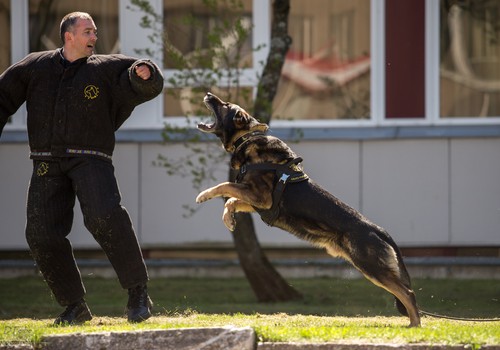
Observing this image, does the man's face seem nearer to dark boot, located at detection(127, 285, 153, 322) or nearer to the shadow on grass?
dark boot, located at detection(127, 285, 153, 322)

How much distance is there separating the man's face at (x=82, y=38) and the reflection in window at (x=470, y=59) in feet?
21.1

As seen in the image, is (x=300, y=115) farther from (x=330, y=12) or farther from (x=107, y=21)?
(x=107, y=21)

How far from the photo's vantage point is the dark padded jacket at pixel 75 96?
714 centimetres

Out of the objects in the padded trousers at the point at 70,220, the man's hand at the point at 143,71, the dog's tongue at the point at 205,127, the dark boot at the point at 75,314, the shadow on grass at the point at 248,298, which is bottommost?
the shadow on grass at the point at 248,298

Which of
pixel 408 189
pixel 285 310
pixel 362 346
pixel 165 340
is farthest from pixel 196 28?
pixel 362 346

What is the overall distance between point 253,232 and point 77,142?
13.9 feet

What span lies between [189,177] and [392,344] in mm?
6789

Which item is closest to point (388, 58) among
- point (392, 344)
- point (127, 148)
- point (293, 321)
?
point (127, 148)

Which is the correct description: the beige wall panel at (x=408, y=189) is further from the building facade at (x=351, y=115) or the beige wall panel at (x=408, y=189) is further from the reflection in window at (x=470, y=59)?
the reflection in window at (x=470, y=59)

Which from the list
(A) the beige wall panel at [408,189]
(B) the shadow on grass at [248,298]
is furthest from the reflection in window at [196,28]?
(B) the shadow on grass at [248,298]

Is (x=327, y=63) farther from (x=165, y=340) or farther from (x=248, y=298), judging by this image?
(x=165, y=340)

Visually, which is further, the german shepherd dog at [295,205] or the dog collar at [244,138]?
the dog collar at [244,138]

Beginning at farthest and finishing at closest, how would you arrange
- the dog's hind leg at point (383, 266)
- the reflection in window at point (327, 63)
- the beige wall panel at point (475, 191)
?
the reflection in window at point (327, 63) < the beige wall panel at point (475, 191) < the dog's hind leg at point (383, 266)

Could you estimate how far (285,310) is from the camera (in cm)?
1006
